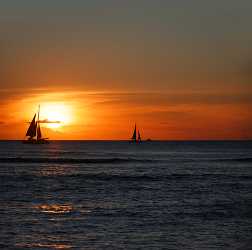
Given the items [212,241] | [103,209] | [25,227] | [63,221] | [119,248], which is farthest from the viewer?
[103,209]

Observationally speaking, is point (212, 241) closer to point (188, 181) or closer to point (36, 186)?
point (36, 186)

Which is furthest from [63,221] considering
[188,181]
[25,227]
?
[188,181]

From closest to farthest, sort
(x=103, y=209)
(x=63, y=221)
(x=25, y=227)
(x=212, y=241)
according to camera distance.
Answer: (x=212, y=241)
(x=25, y=227)
(x=63, y=221)
(x=103, y=209)

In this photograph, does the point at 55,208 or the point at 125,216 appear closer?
the point at 125,216

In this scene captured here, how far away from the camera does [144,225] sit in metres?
29.9

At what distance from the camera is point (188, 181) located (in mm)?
59469

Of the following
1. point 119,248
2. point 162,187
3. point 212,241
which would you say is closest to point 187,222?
point 212,241

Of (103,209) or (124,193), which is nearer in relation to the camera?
(103,209)

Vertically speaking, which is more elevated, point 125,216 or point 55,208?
point 55,208

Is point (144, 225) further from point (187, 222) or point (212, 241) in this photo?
point (212, 241)

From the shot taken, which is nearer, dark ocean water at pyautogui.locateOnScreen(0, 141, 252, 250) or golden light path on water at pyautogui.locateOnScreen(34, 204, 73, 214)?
dark ocean water at pyautogui.locateOnScreen(0, 141, 252, 250)

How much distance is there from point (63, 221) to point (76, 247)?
255 inches

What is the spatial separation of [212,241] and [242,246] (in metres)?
1.50

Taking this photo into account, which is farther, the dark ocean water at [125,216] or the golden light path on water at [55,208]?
the golden light path on water at [55,208]
